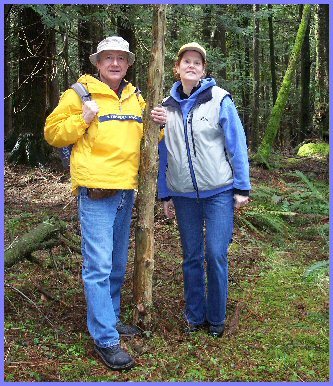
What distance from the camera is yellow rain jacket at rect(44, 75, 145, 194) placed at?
146 inches

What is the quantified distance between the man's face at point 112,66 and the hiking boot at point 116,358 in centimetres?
200

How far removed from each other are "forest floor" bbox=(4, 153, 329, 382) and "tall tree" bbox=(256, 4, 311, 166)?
223 inches

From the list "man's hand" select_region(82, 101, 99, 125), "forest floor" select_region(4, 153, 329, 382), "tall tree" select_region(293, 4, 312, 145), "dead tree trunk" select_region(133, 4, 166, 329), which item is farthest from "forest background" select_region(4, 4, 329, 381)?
"tall tree" select_region(293, 4, 312, 145)

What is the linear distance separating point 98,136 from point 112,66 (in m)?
0.59

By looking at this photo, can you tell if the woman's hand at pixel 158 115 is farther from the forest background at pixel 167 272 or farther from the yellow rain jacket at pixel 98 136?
the forest background at pixel 167 272

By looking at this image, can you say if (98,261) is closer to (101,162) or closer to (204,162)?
(101,162)

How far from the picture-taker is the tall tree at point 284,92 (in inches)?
492

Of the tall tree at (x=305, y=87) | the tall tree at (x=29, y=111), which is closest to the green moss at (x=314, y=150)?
the tall tree at (x=305, y=87)

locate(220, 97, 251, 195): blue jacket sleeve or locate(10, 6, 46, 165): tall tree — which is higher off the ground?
locate(10, 6, 46, 165): tall tree

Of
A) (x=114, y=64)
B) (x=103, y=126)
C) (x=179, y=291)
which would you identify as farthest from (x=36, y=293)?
(x=114, y=64)

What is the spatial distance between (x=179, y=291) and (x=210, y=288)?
89cm

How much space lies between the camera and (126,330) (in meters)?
4.24

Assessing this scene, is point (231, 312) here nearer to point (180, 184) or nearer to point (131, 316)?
point (131, 316)

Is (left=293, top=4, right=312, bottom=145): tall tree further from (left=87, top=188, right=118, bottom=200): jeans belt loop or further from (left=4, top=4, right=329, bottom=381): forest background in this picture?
(left=87, top=188, right=118, bottom=200): jeans belt loop
